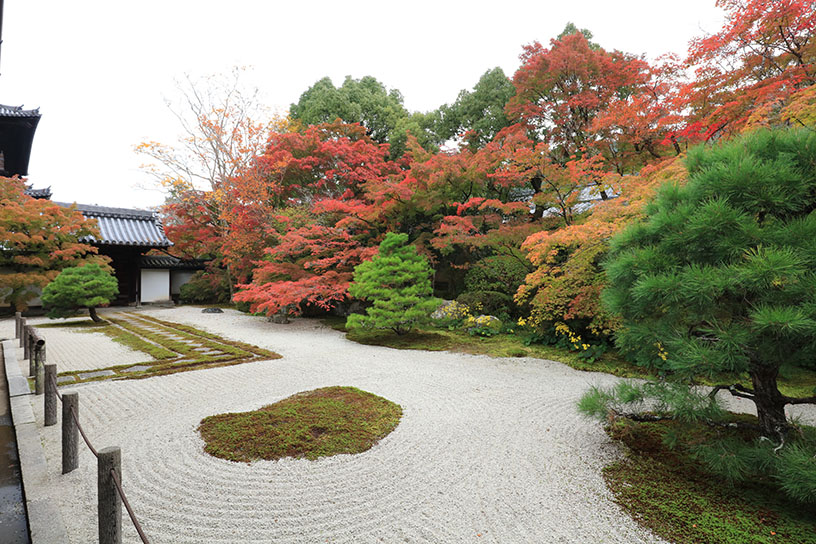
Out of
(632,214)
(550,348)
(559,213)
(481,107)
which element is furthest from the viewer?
(481,107)

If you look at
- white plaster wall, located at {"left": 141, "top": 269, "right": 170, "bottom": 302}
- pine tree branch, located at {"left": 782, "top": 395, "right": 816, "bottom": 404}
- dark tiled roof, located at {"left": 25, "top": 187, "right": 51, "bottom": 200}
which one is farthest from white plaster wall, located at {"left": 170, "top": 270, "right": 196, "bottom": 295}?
pine tree branch, located at {"left": 782, "top": 395, "right": 816, "bottom": 404}

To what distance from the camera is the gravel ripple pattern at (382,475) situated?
2.20 metres

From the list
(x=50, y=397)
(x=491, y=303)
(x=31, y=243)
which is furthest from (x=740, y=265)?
(x=31, y=243)

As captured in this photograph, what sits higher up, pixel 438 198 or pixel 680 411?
pixel 438 198

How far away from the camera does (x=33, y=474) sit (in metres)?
2.69

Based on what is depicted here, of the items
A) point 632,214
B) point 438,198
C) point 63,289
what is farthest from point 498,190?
point 63,289

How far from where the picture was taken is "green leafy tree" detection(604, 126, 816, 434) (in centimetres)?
207

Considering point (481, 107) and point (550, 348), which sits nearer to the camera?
point (550, 348)

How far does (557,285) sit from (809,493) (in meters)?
4.34

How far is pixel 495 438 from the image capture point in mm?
3402

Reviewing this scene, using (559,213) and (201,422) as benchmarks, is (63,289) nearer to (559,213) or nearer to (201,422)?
(201,422)

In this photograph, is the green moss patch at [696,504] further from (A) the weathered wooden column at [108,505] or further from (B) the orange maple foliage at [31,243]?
(B) the orange maple foliage at [31,243]

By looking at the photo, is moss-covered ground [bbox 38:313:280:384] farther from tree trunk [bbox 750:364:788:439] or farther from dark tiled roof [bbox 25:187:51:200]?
dark tiled roof [bbox 25:187:51:200]

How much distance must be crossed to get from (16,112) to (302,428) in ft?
30.8
